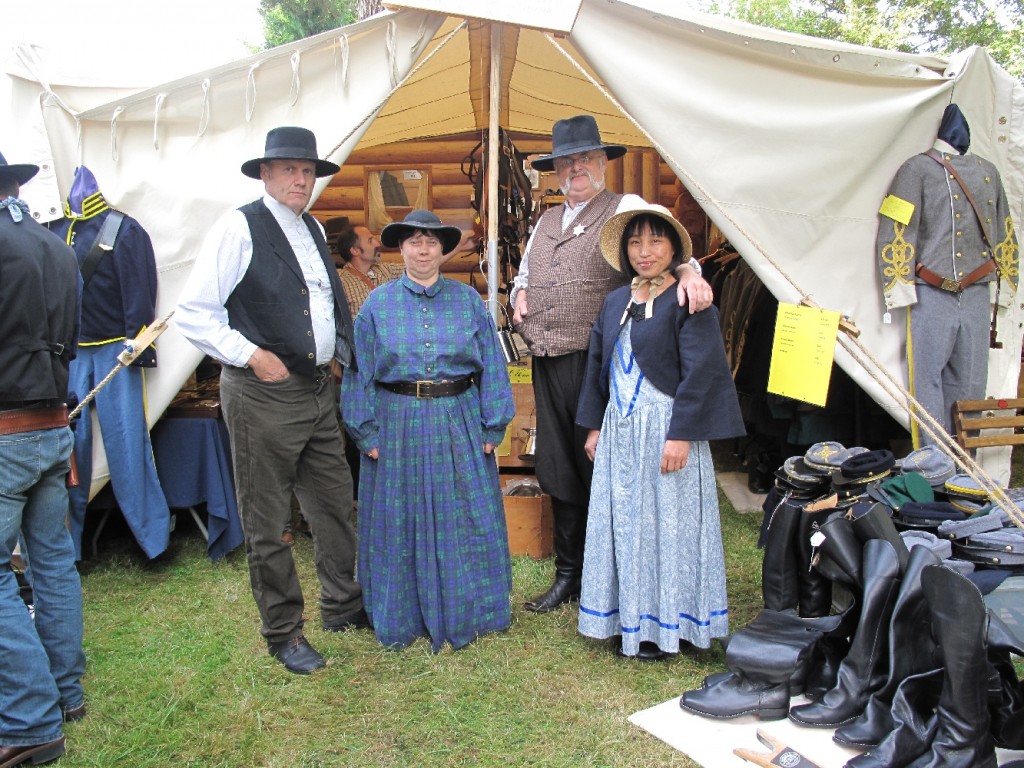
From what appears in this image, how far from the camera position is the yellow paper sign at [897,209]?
3691mm

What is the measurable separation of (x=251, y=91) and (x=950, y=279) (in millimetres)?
3204

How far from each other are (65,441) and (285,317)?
0.77 metres

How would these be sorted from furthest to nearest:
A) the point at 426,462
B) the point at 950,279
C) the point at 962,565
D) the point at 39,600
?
the point at 950,279 → the point at 426,462 → the point at 962,565 → the point at 39,600

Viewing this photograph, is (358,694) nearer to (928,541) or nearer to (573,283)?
(573,283)

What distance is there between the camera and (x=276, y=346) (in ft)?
9.04

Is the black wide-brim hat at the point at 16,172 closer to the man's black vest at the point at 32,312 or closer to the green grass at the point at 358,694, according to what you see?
the man's black vest at the point at 32,312

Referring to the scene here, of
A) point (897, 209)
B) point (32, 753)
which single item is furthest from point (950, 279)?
point (32, 753)

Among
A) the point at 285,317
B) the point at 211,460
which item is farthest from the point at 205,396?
the point at 285,317

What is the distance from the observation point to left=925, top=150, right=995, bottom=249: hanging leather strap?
3.64m

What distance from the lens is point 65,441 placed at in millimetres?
2467

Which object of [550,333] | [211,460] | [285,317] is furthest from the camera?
[211,460]

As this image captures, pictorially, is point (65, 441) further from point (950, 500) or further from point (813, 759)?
point (950, 500)

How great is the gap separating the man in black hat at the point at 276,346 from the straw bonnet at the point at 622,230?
3.25 feet

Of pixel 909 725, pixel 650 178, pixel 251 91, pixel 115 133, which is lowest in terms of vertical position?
pixel 909 725
